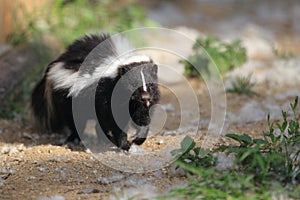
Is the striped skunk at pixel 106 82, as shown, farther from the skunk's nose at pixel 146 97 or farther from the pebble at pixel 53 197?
the pebble at pixel 53 197

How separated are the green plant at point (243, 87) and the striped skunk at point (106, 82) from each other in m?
1.64

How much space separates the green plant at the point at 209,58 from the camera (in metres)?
5.95

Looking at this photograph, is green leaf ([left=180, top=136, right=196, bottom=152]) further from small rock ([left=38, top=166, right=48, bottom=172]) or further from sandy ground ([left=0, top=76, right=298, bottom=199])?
small rock ([left=38, top=166, right=48, bottom=172])

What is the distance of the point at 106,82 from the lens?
4.01 m

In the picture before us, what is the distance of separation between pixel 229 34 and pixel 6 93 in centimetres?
397

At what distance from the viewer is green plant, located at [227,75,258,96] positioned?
5.46m

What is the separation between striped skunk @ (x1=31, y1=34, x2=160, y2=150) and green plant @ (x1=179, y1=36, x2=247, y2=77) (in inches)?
71.7

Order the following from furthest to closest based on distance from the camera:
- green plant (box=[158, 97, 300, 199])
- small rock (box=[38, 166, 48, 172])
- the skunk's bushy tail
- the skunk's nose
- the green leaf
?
the skunk's bushy tail, the skunk's nose, small rock (box=[38, 166, 48, 172]), the green leaf, green plant (box=[158, 97, 300, 199])

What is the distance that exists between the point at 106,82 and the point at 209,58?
2239 mm

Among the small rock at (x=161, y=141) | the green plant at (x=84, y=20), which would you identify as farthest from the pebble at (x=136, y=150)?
the green plant at (x=84, y=20)

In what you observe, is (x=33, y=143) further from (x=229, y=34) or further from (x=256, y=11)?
(x=256, y=11)

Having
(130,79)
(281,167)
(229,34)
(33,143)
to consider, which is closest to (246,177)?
(281,167)

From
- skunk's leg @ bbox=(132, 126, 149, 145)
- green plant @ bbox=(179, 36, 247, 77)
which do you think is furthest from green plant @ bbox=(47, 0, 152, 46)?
skunk's leg @ bbox=(132, 126, 149, 145)

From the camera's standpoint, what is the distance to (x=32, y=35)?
6.43m
